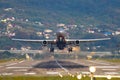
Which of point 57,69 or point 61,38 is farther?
point 61,38

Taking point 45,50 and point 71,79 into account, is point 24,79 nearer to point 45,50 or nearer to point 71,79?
point 71,79

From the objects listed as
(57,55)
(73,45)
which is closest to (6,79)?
(73,45)

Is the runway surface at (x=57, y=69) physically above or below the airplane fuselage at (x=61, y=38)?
below

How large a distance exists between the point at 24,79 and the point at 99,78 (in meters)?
9.31

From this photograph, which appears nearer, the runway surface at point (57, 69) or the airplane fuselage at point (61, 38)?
the runway surface at point (57, 69)

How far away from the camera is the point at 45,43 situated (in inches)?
3787

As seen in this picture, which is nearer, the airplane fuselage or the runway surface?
the runway surface

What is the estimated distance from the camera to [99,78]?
54031 mm

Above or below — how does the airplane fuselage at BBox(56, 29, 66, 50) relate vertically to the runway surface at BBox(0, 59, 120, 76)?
above

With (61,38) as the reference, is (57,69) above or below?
below

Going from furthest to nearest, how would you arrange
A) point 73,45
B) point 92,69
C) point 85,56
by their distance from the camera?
point 85,56 → point 73,45 → point 92,69

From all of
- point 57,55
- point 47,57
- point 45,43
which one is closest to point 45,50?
point 47,57

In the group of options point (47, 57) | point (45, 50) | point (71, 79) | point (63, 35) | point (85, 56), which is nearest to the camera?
point (71, 79)

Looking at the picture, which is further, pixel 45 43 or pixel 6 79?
pixel 45 43
